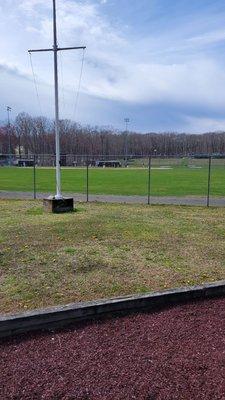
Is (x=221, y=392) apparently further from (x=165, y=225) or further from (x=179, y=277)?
(x=165, y=225)

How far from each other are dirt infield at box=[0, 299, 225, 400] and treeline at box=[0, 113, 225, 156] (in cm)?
12871

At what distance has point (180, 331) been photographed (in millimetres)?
4414

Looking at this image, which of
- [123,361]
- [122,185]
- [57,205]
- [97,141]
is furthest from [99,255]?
[97,141]

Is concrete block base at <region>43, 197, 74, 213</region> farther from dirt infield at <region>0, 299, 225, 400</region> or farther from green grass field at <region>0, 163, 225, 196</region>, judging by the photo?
green grass field at <region>0, 163, 225, 196</region>

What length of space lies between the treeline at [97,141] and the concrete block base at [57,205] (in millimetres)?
119076

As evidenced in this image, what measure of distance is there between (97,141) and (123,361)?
149744 millimetres

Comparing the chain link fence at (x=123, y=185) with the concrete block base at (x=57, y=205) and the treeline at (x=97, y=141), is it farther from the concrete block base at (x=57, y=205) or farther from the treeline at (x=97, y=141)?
the treeline at (x=97, y=141)

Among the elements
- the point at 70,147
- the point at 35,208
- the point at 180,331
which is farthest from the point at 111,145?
the point at 180,331

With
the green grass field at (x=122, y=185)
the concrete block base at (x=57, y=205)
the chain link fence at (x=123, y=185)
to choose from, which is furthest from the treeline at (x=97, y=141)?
the concrete block base at (x=57, y=205)

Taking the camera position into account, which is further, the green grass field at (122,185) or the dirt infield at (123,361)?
the green grass field at (122,185)

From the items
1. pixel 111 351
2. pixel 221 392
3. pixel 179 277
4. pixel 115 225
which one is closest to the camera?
pixel 221 392

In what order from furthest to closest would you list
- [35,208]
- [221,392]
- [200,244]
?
1. [35,208]
2. [200,244]
3. [221,392]

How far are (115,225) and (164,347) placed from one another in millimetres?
7082

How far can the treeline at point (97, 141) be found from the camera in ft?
451
